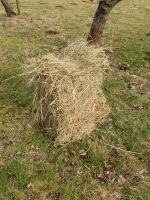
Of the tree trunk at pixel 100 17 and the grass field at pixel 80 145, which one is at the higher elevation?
the tree trunk at pixel 100 17

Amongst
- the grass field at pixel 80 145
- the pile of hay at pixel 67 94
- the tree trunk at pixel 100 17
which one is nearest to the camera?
the grass field at pixel 80 145

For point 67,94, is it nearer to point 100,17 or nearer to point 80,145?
point 80,145

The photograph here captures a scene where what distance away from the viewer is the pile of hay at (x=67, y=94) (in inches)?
306

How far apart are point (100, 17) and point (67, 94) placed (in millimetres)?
4761

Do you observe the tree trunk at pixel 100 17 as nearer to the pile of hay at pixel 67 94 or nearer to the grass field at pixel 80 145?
the grass field at pixel 80 145

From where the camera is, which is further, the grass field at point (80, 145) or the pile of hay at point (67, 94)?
the pile of hay at point (67, 94)

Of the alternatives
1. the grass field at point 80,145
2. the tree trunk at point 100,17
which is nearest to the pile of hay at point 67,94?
the grass field at point 80,145

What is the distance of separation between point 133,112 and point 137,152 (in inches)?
57.9

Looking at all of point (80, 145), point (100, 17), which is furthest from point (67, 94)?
point (100, 17)

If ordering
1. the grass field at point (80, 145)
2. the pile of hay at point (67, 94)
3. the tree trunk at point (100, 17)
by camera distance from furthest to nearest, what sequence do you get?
the tree trunk at point (100, 17) < the pile of hay at point (67, 94) < the grass field at point (80, 145)

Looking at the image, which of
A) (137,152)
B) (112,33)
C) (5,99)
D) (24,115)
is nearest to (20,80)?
(5,99)

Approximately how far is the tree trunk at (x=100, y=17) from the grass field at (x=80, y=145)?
0.81 m

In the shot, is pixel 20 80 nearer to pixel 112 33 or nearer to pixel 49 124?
pixel 49 124

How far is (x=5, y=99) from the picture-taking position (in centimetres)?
942
